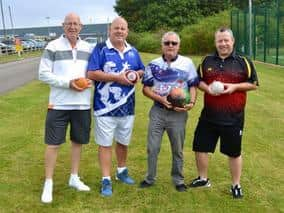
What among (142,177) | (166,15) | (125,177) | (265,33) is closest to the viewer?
(125,177)

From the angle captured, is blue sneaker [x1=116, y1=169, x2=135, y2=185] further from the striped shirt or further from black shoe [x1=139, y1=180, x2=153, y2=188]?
the striped shirt

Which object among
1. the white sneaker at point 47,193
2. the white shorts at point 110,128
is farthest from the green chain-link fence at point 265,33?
the white sneaker at point 47,193

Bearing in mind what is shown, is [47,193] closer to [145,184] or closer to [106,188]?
[106,188]

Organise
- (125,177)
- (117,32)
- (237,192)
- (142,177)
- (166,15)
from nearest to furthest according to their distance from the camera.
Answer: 1. (117,32)
2. (237,192)
3. (125,177)
4. (142,177)
5. (166,15)

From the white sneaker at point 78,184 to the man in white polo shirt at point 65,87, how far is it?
0.37 metres

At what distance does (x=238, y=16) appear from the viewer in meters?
30.0

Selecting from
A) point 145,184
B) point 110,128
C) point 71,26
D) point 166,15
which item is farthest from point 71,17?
point 166,15

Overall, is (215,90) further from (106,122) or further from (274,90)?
(274,90)

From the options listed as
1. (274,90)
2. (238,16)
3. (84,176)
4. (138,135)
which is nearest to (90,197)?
(84,176)

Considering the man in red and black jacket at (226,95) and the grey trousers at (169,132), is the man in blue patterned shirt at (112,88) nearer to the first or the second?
the grey trousers at (169,132)

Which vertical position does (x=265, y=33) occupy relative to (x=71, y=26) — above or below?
below

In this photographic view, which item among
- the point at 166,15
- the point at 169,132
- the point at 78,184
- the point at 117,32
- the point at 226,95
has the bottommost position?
the point at 78,184

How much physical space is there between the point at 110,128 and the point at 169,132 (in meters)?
0.63

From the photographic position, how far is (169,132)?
5.53 m
